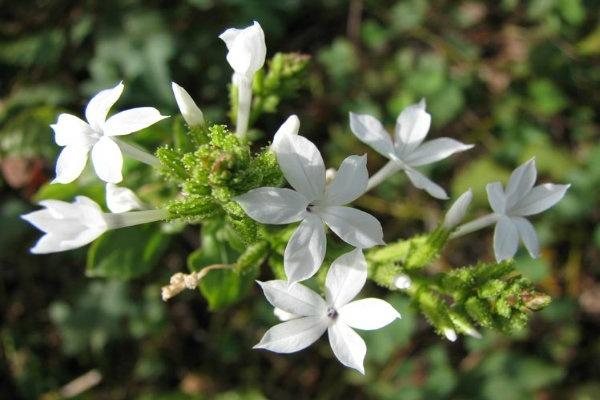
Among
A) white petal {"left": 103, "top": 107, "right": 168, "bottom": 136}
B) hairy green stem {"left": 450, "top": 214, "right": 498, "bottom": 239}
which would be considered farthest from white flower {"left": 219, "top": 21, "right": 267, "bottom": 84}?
hairy green stem {"left": 450, "top": 214, "right": 498, "bottom": 239}

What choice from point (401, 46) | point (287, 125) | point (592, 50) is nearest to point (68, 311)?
point (287, 125)

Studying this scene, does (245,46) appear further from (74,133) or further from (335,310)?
(335,310)

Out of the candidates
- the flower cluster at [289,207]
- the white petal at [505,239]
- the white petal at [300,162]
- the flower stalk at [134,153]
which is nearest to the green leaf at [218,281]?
the flower cluster at [289,207]

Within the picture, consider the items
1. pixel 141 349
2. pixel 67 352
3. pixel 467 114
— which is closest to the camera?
pixel 67 352

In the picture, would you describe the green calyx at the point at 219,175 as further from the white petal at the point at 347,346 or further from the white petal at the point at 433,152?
the white petal at the point at 433,152

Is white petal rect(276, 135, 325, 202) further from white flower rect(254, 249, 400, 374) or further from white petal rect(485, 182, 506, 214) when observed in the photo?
white petal rect(485, 182, 506, 214)

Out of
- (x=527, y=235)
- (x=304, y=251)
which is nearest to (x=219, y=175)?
(x=304, y=251)

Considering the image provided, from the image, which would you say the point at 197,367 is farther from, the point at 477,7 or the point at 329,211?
the point at 477,7

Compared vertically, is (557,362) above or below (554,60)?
below
